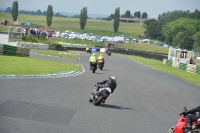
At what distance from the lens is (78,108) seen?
51.3 feet

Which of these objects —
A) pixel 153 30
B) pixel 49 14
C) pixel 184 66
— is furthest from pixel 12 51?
pixel 153 30

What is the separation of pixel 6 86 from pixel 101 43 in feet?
297

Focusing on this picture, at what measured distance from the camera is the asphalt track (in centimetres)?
1224

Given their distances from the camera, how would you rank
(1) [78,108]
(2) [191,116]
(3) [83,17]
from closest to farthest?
(2) [191,116]
(1) [78,108]
(3) [83,17]

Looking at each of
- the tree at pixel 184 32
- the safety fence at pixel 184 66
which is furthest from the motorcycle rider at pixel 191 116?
the tree at pixel 184 32

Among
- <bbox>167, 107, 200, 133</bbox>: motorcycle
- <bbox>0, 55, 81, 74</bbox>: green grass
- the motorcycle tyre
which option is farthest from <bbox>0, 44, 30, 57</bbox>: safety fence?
<bbox>167, 107, 200, 133</bbox>: motorcycle

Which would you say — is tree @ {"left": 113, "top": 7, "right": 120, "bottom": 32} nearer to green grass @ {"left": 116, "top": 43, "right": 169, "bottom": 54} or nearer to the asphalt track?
green grass @ {"left": 116, "top": 43, "right": 169, "bottom": 54}

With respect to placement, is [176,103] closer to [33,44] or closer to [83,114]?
[83,114]

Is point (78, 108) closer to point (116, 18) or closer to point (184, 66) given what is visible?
point (184, 66)

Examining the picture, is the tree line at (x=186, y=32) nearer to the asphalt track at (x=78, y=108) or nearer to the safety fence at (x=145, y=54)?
the safety fence at (x=145, y=54)

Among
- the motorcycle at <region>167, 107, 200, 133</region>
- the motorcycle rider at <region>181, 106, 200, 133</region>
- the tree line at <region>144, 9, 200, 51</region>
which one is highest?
the tree line at <region>144, 9, 200, 51</region>

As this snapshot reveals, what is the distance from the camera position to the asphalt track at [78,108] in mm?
12242

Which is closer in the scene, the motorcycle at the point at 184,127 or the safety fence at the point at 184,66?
the motorcycle at the point at 184,127

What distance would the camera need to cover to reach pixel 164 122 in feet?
49.3
